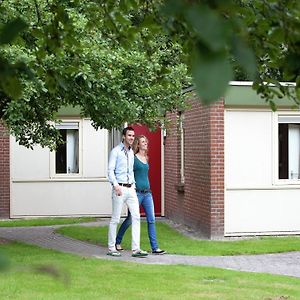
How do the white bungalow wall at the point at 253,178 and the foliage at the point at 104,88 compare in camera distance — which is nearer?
the foliage at the point at 104,88

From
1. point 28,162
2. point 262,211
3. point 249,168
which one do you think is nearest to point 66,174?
point 28,162

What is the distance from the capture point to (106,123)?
1138 centimetres

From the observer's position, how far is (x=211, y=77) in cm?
143

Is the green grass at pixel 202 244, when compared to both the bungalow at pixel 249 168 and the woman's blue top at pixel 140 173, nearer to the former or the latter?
the bungalow at pixel 249 168

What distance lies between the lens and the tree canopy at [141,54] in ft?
5.03

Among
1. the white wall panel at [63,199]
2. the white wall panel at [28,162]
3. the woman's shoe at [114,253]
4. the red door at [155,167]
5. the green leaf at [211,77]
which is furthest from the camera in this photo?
the red door at [155,167]

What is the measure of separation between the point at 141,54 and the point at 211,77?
32.9ft

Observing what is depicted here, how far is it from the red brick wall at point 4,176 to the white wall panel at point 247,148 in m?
6.84

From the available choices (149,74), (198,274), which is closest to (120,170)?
(149,74)

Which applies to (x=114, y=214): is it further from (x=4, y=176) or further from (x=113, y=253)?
(x=4, y=176)

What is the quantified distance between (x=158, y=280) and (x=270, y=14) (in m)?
6.52

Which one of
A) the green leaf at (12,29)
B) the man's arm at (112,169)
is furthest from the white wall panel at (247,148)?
the green leaf at (12,29)

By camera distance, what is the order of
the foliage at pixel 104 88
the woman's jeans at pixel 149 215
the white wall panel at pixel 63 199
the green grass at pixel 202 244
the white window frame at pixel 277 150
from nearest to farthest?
the foliage at pixel 104 88
the woman's jeans at pixel 149 215
the green grass at pixel 202 244
the white window frame at pixel 277 150
the white wall panel at pixel 63 199

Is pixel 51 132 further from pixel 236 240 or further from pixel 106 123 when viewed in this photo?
pixel 236 240
